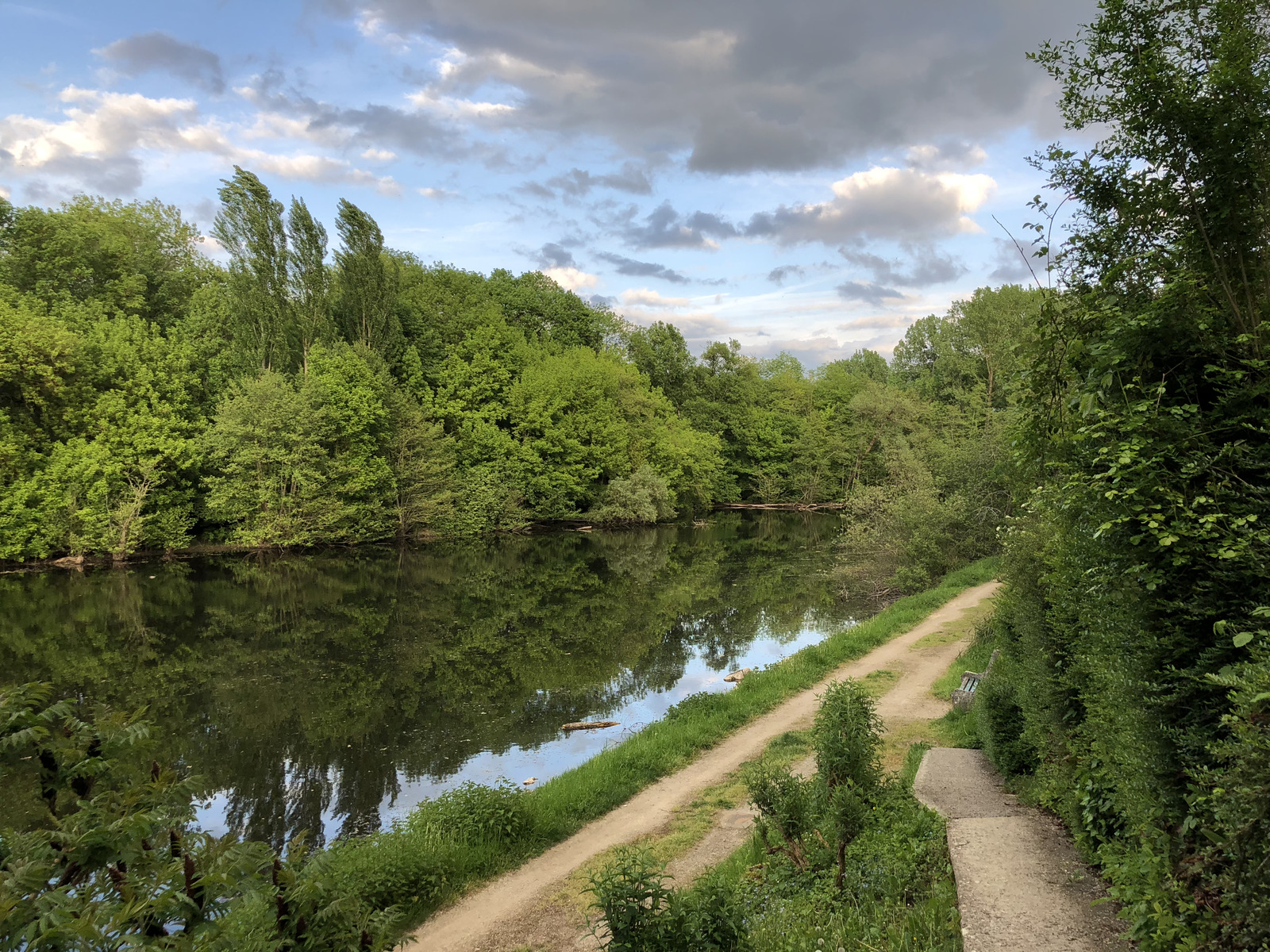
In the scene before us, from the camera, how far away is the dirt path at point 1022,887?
4.41m

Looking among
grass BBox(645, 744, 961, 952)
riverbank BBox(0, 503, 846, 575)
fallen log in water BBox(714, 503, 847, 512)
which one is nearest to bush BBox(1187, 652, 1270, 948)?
grass BBox(645, 744, 961, 952)

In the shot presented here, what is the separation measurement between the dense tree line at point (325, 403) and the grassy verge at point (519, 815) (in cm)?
1503

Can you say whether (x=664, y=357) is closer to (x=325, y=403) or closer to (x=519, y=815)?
(x=325, y=403)

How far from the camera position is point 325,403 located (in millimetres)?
36375

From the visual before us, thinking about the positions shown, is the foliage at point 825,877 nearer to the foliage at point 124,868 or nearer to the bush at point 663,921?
the bush at point 663,921

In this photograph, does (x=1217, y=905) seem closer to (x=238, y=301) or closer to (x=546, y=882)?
(x=546, y=882)

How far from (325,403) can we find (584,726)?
2736 cm

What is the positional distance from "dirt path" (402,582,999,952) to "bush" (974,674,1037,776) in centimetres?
337

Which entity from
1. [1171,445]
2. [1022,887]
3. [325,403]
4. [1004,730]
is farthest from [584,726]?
[325,403]

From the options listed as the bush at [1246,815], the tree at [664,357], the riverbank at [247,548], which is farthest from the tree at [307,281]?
the bush at [1246,815]

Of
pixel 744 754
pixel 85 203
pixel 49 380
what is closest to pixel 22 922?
pixel 744 754

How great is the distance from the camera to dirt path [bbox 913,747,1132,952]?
174 inches

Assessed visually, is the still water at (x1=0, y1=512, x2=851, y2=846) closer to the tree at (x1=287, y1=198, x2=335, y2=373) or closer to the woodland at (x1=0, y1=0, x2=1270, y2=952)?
the woodland at (x1=0, y1=0, x2=1270, y2=952)

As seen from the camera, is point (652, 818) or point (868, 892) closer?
point (868, 892)
